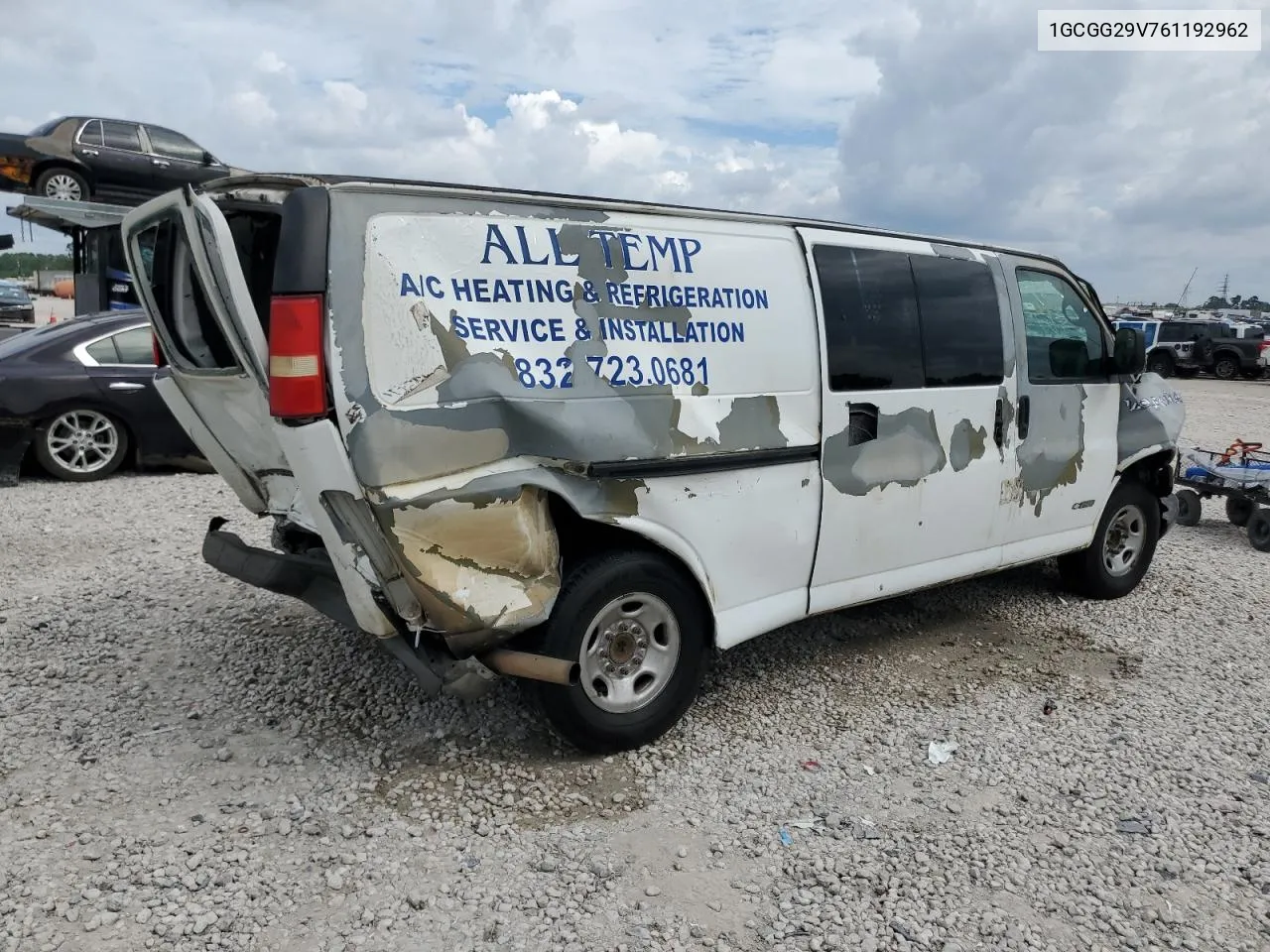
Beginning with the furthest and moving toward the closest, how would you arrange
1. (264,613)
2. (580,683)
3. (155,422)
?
(155,422)
(264,613)
(580,683)

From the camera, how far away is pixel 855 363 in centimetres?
398

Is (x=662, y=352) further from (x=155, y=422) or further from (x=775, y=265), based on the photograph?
(x=155, y=422)

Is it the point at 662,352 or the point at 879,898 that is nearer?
the point at 879,898

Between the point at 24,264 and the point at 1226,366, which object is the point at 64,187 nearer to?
the point at 1226,366

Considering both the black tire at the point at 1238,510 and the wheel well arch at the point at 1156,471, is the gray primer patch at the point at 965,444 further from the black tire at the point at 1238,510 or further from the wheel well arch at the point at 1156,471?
the black tire at the point at 1238,510

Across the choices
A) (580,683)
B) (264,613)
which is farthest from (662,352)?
(264,613)

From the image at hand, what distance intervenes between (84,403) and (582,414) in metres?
6.38

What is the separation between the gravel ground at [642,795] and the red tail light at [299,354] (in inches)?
55.2

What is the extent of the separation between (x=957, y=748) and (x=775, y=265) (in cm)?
207

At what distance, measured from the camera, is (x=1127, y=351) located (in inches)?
202

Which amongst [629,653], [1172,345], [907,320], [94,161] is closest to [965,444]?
[907,320]

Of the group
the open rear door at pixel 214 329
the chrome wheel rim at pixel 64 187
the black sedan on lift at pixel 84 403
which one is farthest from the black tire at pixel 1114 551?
the chrome wheel rim at pixel 64 187

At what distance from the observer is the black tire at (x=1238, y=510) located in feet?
24.7

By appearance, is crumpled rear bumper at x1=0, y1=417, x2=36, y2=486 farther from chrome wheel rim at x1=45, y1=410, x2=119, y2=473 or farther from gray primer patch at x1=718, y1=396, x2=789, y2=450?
gray primer patch at x1=718, y1=396, x2=789, y2=450
